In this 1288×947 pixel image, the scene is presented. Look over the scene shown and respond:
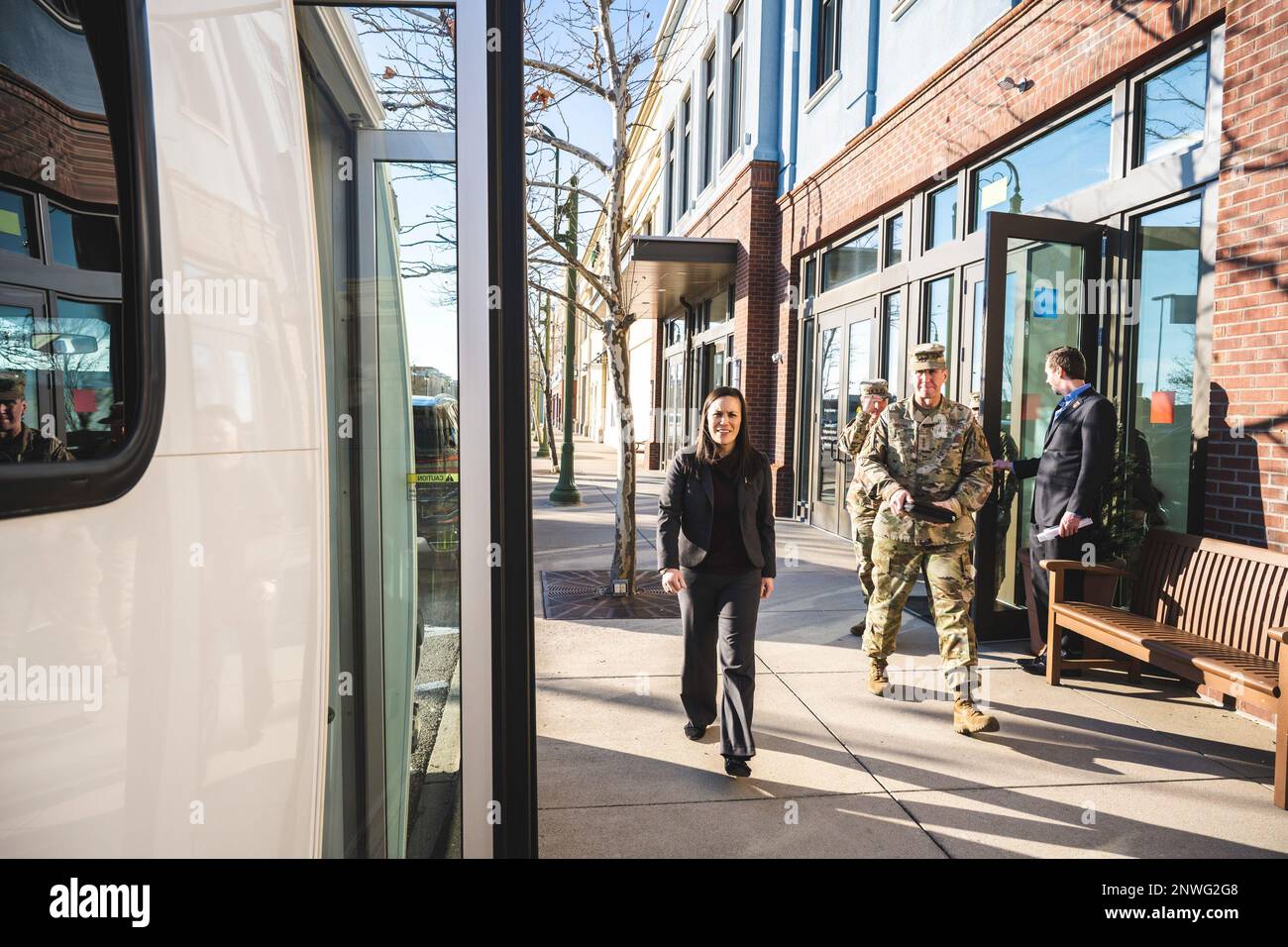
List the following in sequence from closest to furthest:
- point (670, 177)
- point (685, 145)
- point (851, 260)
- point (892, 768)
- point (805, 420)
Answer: point (892, 768) → point (851, 260) → point (805, 420) → point (685, 145) → point (670, 177)

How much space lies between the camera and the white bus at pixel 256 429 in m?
1.09

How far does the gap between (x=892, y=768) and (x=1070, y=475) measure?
253cm

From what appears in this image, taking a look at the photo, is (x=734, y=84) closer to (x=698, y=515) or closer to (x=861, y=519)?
(x=861, y=519)

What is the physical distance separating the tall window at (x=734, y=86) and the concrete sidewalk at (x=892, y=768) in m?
12.1

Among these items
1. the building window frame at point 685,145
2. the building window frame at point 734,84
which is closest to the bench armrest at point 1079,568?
the building window frame at point 734,84

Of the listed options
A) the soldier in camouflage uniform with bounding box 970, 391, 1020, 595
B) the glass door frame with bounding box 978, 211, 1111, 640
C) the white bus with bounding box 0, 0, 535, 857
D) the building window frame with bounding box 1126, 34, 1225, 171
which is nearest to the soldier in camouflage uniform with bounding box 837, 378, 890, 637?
the glass door frame with bounding box 978, 211, 1111, 640

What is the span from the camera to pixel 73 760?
109 cm

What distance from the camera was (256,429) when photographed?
1.51 m

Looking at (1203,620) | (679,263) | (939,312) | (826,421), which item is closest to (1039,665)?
(1203,620)
